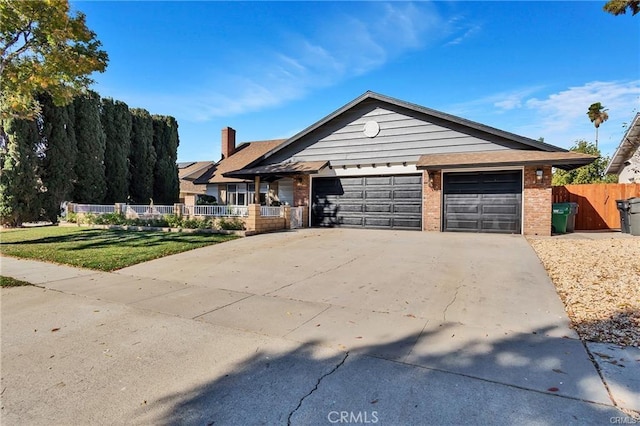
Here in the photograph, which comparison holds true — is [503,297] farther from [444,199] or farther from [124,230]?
[124,230]

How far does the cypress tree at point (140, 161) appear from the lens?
2312cm

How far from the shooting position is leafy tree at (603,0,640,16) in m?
9.34

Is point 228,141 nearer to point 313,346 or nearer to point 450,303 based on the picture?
point 450,303

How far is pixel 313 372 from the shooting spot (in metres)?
2.98

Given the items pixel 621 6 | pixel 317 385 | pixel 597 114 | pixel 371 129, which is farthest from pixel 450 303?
pixel 597 114

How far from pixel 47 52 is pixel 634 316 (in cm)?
1374

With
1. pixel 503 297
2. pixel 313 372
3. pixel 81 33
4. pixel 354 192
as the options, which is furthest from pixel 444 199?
pixel 81 33

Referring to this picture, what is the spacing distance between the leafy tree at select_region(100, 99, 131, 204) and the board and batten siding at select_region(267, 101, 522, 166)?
12.3m

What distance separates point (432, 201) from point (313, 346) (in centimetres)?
1111

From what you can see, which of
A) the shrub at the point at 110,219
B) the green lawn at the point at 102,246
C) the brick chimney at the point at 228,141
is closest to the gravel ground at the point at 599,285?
the green lawn at the point at 102,246

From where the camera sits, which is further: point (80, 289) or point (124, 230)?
point (124, 230)

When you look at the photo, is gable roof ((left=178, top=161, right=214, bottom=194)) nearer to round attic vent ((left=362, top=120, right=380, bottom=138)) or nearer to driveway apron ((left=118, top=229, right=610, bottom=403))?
round attic vent ((left=362, top=120, right=380, bottom=138))

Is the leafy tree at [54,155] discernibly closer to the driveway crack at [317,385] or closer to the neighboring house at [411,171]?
the neighboring house at [411,171]

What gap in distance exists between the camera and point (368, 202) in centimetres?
1477
